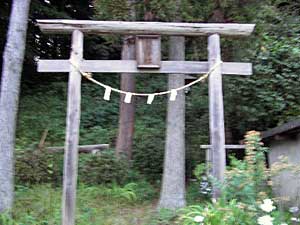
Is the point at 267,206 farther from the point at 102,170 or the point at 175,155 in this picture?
the point at 102,170

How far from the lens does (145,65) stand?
6.89 meters

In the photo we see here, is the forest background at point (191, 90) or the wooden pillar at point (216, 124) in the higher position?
the forest background at point (191, 90)

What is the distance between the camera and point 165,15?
841 centimetres

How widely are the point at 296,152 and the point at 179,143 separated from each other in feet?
6.61

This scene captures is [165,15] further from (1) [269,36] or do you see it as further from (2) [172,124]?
(1) [269,36]

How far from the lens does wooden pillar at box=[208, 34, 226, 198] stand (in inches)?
262

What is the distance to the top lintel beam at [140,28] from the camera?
270 inches

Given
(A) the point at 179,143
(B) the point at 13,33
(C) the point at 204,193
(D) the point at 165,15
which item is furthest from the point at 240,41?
(B) the point at 13,33

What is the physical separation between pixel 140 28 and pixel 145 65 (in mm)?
557

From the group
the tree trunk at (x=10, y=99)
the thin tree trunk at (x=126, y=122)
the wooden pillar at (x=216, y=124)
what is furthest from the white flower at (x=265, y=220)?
the thin tree trunk at (x=126, y=122)

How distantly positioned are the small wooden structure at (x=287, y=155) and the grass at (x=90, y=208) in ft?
6.28

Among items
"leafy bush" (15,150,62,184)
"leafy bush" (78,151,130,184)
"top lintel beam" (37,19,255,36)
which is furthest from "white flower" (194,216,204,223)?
"leafy bush" (15,150,62,184)

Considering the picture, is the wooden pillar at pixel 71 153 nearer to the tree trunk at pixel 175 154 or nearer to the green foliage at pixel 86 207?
the green foliage at pixel 86 207

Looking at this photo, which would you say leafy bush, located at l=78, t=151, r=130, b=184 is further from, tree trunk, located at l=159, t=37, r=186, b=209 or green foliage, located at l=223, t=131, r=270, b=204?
green foliage, located at l=223, t=131, r=270, b=204
